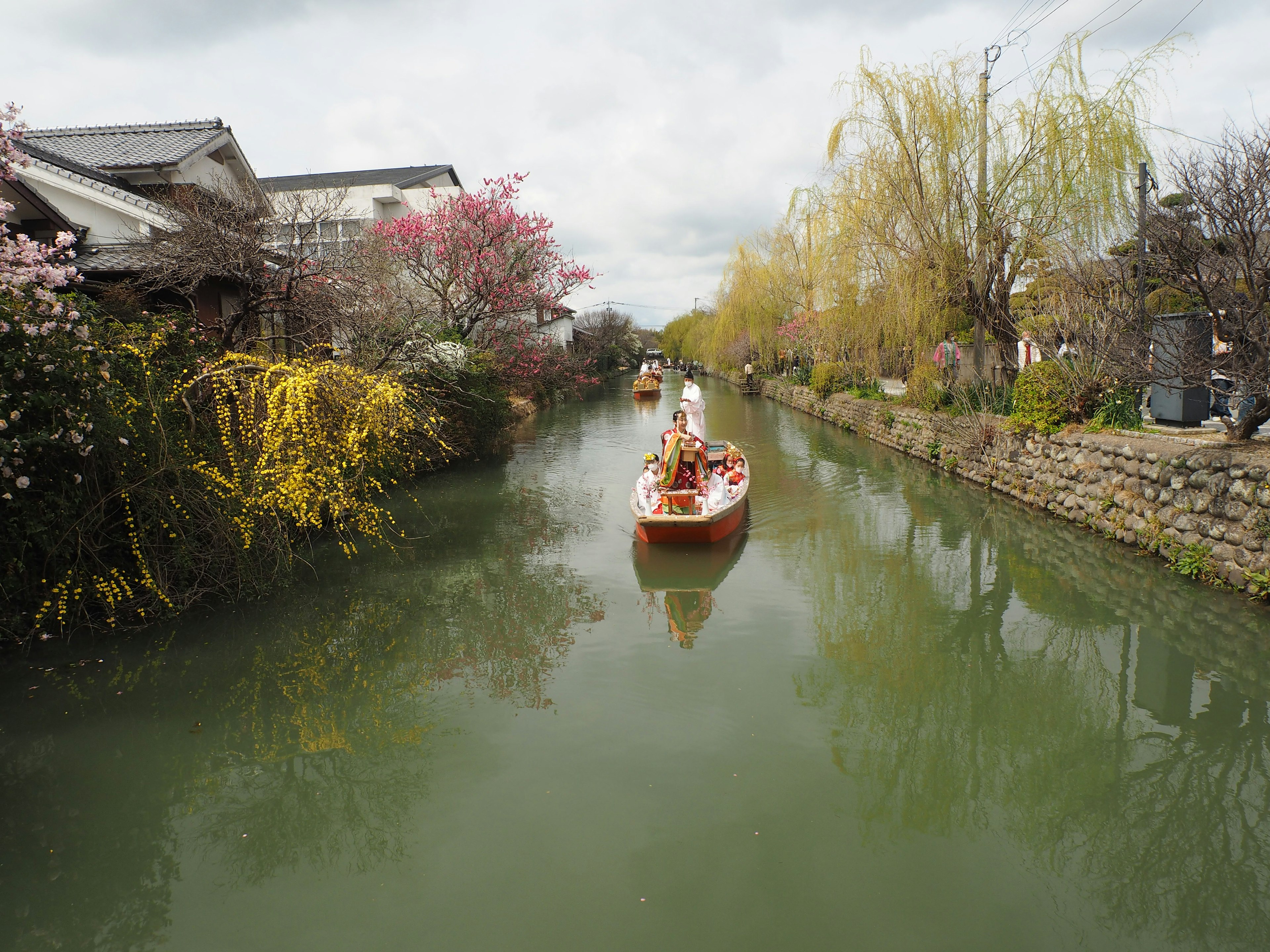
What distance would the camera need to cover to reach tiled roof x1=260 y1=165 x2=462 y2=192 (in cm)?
3250

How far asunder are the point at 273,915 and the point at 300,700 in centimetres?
241

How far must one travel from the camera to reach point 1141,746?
5.19 meters

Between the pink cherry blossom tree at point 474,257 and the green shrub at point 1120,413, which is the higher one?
the pink cherry blossom tree at point 474,257

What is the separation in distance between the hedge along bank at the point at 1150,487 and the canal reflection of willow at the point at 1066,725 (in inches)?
14.0

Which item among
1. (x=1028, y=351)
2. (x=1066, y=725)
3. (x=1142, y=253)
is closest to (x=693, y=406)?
(x=1142, y=253)

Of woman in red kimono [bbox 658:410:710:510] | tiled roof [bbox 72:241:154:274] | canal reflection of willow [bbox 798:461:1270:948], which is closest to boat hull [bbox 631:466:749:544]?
woman in red kimono [bbox 658:410:710:510]

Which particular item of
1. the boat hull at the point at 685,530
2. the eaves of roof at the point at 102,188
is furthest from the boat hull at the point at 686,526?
the eaves of roof at the point at 102,188

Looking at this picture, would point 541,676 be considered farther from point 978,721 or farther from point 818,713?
point 978,721

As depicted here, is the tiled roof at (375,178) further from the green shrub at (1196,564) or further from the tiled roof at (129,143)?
the green shrub at (1196,564)

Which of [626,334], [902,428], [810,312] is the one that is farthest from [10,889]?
[626,334]

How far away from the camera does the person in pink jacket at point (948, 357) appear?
51.3 feet

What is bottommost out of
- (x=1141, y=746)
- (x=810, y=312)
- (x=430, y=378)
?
(x=1141, y=746)

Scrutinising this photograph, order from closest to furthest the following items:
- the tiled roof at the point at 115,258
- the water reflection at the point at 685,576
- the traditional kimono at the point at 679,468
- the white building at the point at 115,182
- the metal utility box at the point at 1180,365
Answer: the water reflection at the point at 685,576
the metal utility box at the point at 1180,365
the traditional kimono at the point at 679,468
the tiled roof at the point at 115,258
the white building at the point at 115,182

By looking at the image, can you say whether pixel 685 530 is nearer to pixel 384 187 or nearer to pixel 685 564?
pixel 685 564
